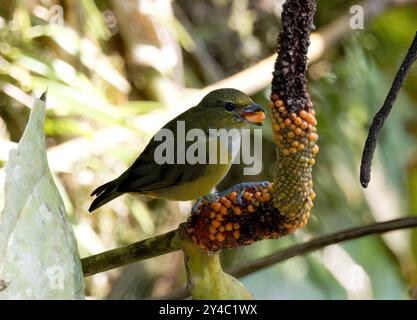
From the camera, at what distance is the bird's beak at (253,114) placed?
46.9 inches

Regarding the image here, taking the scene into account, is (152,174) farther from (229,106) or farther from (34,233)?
(34,233)

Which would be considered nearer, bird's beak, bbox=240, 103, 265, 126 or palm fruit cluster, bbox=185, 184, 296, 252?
palm fruit cluster, bbox=185, 184, 296, 252

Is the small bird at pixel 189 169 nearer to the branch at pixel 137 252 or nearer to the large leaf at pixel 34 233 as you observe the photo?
the branch at pixel 137 252

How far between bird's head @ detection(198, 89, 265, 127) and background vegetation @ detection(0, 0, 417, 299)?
1.95 feet

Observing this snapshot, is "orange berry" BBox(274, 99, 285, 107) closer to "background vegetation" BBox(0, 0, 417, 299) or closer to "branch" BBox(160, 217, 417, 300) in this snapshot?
"branch" BBox(160, 217, 417, 300)

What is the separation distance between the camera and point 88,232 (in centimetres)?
211

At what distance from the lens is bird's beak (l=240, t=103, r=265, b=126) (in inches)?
46.9

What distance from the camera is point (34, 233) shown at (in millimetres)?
762

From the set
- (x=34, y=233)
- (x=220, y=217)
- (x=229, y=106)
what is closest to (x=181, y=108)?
(x=229, y=106)

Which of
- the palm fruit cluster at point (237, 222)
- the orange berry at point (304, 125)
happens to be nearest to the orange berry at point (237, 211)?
the palm fruit cluster at point (237, 222)

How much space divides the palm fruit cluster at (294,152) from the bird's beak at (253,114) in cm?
38

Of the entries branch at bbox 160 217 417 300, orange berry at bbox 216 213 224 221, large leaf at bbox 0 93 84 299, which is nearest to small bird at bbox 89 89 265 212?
branch at bbox 160 217 417 300

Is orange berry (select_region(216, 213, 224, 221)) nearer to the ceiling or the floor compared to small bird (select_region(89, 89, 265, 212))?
nearer to the floor

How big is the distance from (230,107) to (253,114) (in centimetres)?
7
